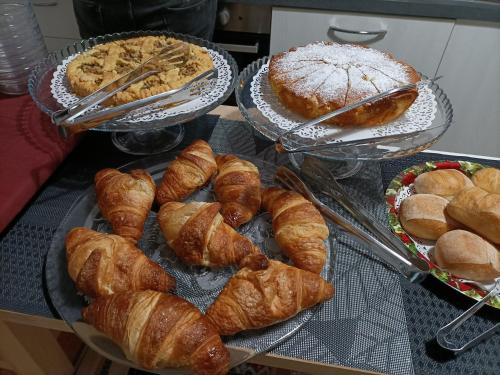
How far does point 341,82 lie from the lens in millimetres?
Result: 783

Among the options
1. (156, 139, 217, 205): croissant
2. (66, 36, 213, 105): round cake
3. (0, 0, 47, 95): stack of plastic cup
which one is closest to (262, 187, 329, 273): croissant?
(156, 139, 217, 205): croissant

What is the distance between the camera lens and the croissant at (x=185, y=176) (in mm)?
715

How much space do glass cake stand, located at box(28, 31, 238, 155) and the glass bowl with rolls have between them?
5 cm

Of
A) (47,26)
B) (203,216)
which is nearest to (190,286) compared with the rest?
(203,216)

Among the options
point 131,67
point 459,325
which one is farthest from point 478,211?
point 131,67

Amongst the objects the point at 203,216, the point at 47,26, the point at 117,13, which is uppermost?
the point at 117,13

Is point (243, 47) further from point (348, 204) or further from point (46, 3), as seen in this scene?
point (348, 204)

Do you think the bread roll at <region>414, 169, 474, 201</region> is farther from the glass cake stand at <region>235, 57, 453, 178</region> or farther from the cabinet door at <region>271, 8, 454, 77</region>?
the cabinet door at <region>271, 8, 454, 77</region>

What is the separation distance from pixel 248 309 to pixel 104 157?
0.51 m

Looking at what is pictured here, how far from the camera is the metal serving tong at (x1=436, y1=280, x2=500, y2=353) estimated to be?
0.56 meters

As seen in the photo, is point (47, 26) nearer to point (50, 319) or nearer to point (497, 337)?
point (50, 319)

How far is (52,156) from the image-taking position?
79cm

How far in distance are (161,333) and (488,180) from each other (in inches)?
25.4

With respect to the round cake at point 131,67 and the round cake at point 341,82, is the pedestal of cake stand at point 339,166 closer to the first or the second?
the round cake at point 341,82
